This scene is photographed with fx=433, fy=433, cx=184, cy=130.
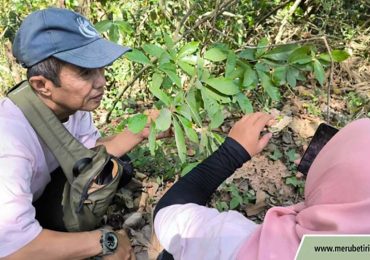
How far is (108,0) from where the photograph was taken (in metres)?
3.41

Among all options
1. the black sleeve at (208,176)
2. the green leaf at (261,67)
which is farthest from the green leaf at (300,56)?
the black sleeve at (208,176)

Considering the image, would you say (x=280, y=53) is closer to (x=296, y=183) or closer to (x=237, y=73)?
(x=237, y=73)

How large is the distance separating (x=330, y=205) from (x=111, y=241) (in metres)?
1.04

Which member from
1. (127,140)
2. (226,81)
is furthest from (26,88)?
(226,81)

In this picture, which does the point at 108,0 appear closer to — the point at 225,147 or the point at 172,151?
the point at 172,151

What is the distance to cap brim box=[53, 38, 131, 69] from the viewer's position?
148cm

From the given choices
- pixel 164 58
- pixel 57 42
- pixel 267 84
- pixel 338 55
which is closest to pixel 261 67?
pixel 267 84

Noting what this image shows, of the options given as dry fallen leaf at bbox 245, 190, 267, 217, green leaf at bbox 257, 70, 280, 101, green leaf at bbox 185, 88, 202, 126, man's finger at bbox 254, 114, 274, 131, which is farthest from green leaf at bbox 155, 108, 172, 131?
Answer: dry fallen leaf at bbox 245, 190, 267, 217

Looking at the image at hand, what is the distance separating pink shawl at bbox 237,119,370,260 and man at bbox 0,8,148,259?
765mm

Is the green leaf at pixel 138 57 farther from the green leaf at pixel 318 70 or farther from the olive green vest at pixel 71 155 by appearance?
the green leaf at pixel 318 70

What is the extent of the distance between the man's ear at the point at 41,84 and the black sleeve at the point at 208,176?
0.59 m

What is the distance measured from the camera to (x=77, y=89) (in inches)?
61.3

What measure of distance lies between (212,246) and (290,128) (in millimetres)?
1962

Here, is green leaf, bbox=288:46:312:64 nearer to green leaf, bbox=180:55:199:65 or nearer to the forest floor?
green leaf, bbox=180:55:199:65
